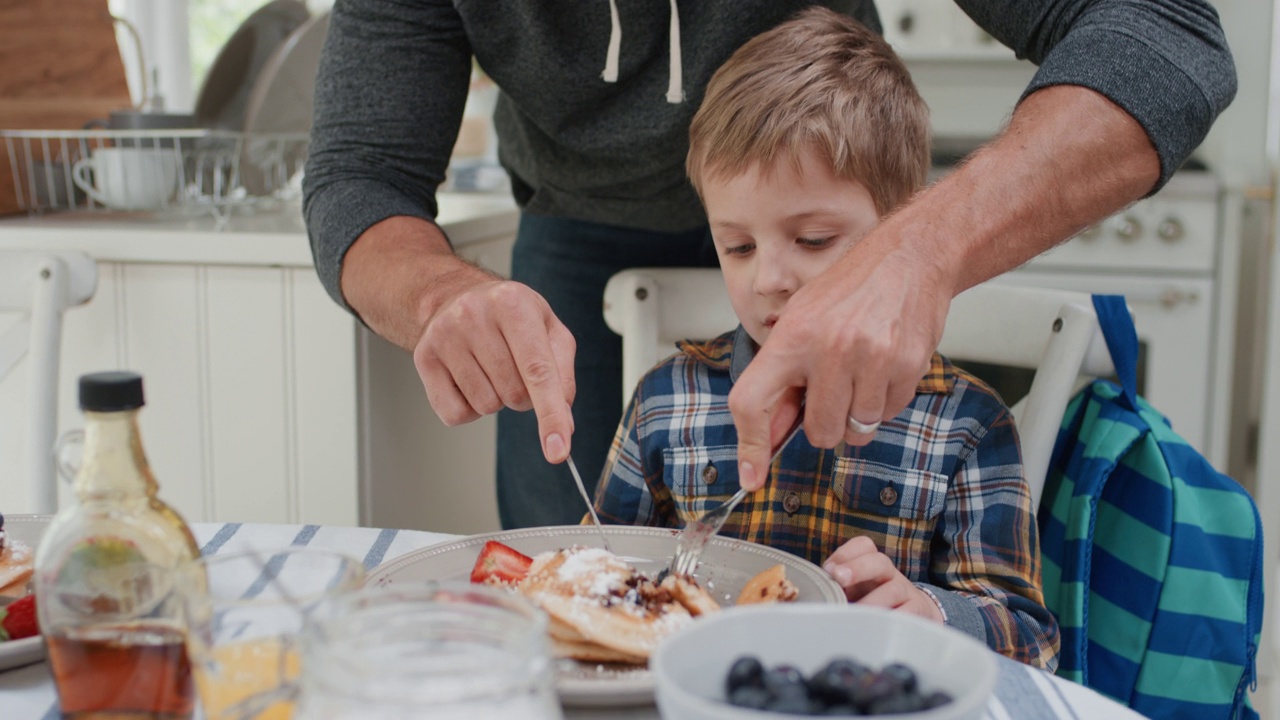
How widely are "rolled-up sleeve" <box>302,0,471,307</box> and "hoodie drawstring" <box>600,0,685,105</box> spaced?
0.67ft

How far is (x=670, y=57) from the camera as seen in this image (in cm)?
129

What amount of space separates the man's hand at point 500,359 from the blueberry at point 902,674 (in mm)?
424

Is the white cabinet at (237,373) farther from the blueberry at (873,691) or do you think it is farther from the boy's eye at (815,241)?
the blueberry at (873,691)

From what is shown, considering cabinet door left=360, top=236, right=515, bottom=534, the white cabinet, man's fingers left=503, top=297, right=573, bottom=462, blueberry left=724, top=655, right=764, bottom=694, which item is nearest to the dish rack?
the white cabinet

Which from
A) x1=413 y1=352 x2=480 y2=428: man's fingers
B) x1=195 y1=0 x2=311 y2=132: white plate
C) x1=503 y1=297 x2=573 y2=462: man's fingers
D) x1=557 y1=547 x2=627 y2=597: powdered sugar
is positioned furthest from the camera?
x1=195 y1=0 x2=311 y2=132: white plate

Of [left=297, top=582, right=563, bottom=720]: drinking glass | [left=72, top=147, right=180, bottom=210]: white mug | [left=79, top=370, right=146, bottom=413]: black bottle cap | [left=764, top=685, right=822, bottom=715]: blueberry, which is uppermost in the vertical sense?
[left=72, top=147, right=180, bottom=210]: white mug

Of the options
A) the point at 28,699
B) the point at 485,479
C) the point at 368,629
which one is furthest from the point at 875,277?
the point at 485,479

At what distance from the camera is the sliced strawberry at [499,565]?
0.77 meters

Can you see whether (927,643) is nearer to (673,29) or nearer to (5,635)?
(5,635)

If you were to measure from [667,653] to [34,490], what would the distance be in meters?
1.07

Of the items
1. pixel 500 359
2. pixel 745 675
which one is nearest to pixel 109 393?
pixel 745 675

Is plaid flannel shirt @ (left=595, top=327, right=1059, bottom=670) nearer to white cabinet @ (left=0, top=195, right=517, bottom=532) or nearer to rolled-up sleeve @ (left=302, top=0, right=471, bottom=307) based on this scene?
rolled-up sleeve @ (left=302, top=0, right=471, bottom=307)

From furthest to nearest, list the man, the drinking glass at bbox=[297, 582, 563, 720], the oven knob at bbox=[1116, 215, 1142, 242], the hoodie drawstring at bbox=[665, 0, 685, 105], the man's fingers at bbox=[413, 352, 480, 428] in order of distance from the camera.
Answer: the oven knob at bbox=[1116, 215, 1142, 242]
the hoodie drawstring at bbox=[665, 0, 685, 105]
the man's fingers at bbox=[413, 352, 480, 428]
the man
the drinking glass at bbox=[297, 582, 563, 720]

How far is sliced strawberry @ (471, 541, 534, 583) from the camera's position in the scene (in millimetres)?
767
